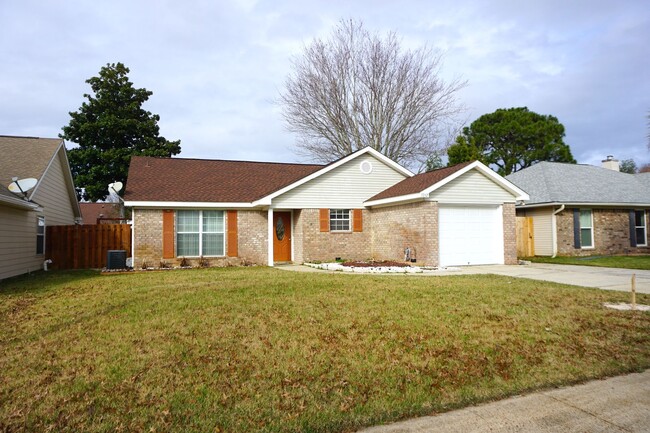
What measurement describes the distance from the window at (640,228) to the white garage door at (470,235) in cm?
955

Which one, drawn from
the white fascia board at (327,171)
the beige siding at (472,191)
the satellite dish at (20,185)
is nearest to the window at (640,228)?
the beige siding at (472,191)

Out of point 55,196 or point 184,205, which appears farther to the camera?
point 55,196

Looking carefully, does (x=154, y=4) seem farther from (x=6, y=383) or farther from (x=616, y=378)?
(x=616, y=378)

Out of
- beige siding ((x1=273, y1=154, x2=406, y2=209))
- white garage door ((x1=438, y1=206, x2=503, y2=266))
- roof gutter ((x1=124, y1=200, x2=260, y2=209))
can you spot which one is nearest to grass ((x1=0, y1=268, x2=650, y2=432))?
white garage door ((x1=438, y1=206, x2=503, y2=266))

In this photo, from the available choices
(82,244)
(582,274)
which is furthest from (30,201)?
(582,274)

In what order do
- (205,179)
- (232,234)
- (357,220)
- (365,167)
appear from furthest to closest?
1. (205,179)
2. (365,167)
3. (357,220)
4. (232,234)

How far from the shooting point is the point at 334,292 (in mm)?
9211

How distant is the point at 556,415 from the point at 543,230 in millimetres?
17922

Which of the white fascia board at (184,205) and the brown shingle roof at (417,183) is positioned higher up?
the brown shingle roof at (417,183)

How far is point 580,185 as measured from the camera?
21109 mm

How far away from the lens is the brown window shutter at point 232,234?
17094 millimetres

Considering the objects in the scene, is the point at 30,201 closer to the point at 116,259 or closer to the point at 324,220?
the point at 116,259

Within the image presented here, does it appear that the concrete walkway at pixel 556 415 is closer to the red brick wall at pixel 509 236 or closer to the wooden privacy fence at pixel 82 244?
the red brick wall at pixel 509 236

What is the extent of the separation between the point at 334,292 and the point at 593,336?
15.4ft
